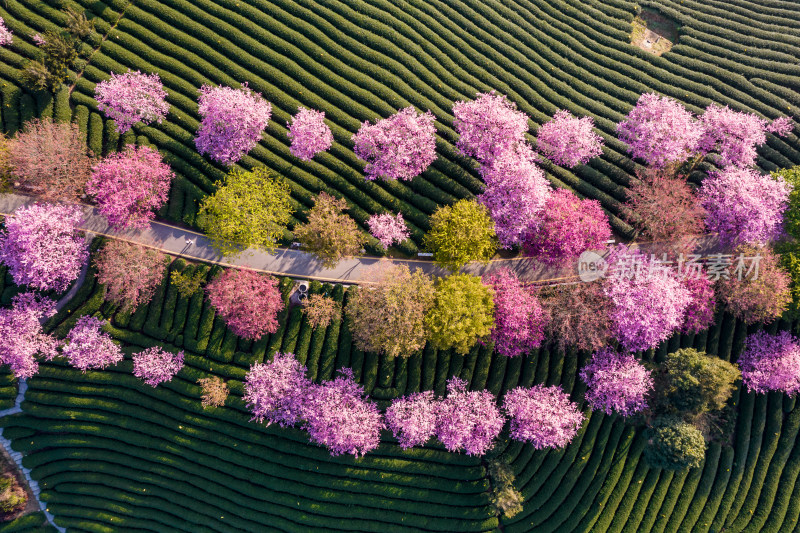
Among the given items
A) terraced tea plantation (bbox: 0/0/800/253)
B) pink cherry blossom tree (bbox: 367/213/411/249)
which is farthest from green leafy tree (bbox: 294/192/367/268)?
terraced tea plantation (bbox: 0/0/800/253)

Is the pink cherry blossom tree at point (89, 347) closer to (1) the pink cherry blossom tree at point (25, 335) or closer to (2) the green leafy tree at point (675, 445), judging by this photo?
(1) the pink cherry blossom tree at point (25, 335)

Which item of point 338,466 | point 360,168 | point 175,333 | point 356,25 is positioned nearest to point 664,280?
point 360,168

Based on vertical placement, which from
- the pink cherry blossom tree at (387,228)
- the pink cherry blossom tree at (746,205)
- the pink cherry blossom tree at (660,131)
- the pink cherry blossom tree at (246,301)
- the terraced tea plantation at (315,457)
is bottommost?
the terraced tea plantation at (315,457)

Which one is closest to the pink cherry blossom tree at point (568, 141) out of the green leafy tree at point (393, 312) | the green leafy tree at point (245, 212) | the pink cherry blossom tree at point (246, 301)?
the green leafy tree at point (393, 312)

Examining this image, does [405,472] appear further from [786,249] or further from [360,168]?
[786,249]

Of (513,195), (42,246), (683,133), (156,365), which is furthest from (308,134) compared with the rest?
(683,133)
